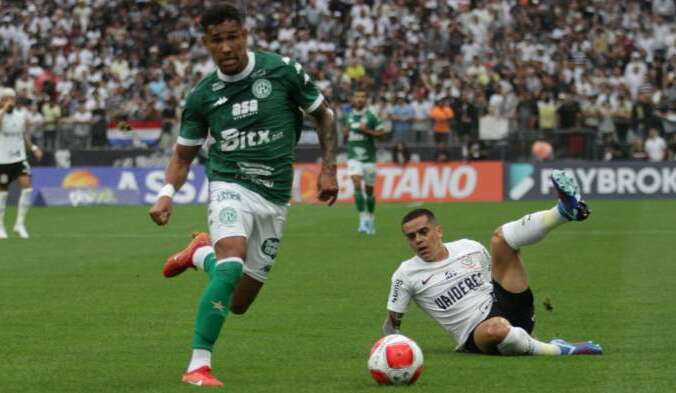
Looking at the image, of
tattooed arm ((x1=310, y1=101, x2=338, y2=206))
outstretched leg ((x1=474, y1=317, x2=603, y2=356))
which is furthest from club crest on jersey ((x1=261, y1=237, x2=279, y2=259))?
outstretched leg ((x1=474, y1=317, x2=603, y2=356))

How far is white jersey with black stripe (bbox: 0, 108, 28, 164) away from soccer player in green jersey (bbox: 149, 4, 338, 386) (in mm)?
15990

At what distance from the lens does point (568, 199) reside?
10.4m

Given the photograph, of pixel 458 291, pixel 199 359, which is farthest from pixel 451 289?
pixel 199 359

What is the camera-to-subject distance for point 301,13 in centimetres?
4397

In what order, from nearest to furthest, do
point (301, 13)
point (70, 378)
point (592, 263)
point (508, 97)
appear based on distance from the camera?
point (70, 378) → point (592, 263) → point (508, 97) → point (301, 13)

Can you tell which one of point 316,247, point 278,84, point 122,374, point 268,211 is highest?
point 278,84

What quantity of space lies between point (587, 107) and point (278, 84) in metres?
28.9

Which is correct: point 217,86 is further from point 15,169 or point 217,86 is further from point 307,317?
point 15,169

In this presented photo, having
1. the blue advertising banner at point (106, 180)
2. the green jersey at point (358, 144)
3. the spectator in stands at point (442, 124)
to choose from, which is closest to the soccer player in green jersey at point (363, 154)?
the green jersey at point (358, 144)

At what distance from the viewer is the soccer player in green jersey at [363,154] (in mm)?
25516

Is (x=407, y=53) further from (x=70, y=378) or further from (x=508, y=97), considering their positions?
(x=70, y=378)

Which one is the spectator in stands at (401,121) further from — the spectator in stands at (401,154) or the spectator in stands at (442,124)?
the spectator in stands at (442,124)

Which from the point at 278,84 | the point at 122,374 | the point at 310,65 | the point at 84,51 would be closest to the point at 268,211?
the point at 278,84

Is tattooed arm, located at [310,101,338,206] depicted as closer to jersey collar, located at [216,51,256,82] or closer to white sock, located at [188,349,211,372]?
jersey collar, located at [216,51,256,82]
